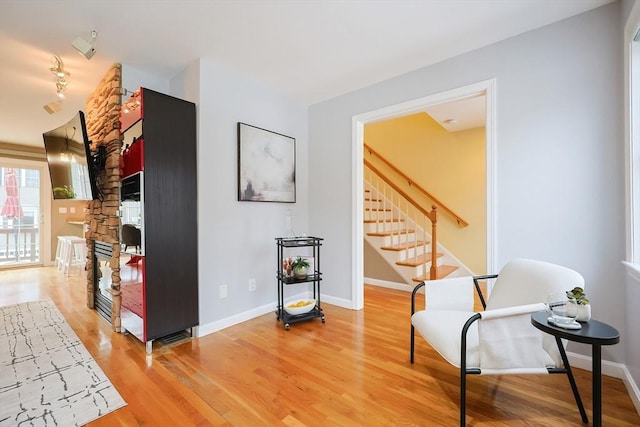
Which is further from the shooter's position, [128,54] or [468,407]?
[128,54]

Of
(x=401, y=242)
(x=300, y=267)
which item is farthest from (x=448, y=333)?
(x=401, y=242)

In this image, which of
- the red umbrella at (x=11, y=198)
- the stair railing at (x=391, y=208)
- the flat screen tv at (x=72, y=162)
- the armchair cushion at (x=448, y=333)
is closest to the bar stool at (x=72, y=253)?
the red umbrella at (x=11, y=198)

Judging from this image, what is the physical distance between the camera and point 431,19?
215 cm

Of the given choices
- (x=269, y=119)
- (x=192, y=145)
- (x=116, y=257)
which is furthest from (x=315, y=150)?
(x=116, y=257)

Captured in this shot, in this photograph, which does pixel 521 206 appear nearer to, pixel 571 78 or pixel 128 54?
pixel 571 78

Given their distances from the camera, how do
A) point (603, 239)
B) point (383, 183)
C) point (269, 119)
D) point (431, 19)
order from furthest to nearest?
point (383, 183)
point (269, 119)
point (431, 19)
point (603, 239)

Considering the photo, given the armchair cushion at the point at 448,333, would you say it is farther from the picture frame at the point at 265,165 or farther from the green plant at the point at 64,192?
the green plant at the point at 64,192

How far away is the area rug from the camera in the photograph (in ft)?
5.21

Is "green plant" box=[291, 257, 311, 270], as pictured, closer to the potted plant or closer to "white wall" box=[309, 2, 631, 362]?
the potted plant

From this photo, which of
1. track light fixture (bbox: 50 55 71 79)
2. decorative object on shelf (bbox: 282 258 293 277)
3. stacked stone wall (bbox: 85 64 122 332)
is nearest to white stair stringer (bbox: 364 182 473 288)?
decorative object on shelf (bbox: 282 258 293 277)

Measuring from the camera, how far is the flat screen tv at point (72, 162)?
2.63 m

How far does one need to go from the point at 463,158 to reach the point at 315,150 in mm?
2566

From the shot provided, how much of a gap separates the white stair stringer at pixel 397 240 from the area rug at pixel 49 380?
3441mm

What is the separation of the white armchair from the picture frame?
2047 millimetres
